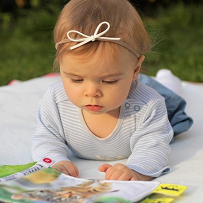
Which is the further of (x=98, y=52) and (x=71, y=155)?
(x=71, y=155)

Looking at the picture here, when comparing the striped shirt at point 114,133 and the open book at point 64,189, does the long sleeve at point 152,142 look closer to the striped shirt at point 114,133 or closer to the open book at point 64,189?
the striped shirt at point 114,133

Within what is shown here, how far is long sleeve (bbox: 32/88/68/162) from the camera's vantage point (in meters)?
2.05

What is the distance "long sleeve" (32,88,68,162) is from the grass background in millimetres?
2002

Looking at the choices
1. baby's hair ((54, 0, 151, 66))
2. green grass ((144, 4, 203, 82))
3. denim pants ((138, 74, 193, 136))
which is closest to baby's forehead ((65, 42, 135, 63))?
baby's hair ((54, 0, 151, 66))

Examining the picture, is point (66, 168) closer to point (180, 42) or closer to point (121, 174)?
point (121, 174)

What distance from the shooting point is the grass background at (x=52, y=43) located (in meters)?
4.43

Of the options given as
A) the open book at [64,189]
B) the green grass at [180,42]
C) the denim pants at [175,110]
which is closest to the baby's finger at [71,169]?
the open book at [64,189]

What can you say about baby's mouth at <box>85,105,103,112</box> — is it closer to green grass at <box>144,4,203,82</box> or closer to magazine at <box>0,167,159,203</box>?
magazine at <box>0,167,159,203</box>

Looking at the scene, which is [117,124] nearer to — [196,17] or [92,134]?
[92,134]

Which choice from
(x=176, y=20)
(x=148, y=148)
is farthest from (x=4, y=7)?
(x=148, y=148)

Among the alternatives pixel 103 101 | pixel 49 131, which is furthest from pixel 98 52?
pixel 49 131

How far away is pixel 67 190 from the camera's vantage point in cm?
160

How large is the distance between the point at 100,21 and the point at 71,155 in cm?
72

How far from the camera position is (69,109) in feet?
6.82
